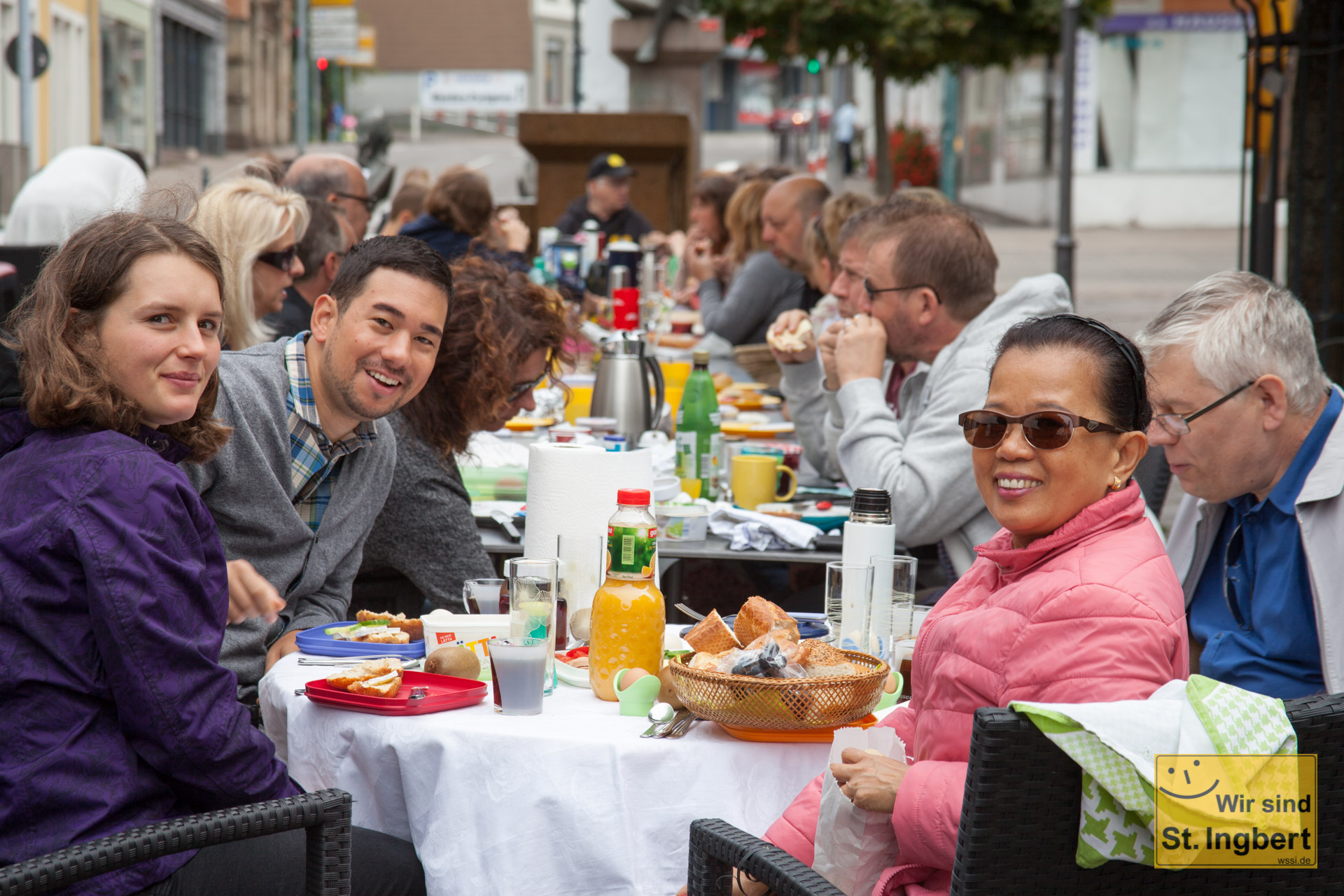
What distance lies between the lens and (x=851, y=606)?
8.59 feet

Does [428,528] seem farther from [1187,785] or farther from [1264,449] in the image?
[1187,785]

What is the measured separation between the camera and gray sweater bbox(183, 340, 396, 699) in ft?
9.37

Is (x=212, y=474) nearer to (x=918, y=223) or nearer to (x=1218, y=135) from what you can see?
(x=918, y=223)

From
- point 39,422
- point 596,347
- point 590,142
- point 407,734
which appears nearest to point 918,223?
point 407,734

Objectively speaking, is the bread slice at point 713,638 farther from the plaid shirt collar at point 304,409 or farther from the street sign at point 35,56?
the street sign at point 35,56

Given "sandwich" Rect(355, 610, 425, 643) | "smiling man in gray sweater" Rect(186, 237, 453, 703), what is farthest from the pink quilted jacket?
"smiling man in gray sweater" Rect(186, 237, 453, 703)

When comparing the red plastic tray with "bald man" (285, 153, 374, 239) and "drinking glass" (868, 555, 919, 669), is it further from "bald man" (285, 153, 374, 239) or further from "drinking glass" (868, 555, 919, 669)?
"bald man" (285, 153, 374, 239)

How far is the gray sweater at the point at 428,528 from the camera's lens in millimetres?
3457

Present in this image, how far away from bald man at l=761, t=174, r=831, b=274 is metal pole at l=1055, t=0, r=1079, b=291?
3.40 m

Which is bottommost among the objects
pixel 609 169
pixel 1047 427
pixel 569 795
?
pixel 569 795

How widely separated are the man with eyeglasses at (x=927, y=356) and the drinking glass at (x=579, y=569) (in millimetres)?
1156

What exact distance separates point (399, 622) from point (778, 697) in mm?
1022

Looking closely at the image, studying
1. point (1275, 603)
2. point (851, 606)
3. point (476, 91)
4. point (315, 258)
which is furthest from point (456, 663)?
point (476, 91)

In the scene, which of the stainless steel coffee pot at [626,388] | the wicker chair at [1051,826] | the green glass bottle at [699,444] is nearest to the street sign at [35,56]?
the stainless steel coffee pot at [626,388]
